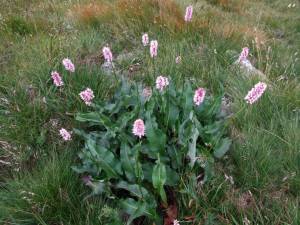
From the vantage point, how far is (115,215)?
2.33 m

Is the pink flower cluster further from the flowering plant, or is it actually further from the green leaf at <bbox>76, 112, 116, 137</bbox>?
the green leaf at <bbox>76, 112, 116, 137</bbox>

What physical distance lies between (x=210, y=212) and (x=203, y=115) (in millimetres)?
828

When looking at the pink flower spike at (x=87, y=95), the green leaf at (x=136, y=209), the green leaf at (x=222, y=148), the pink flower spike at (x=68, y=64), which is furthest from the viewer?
the pink flower spike at (x=68, y=64)

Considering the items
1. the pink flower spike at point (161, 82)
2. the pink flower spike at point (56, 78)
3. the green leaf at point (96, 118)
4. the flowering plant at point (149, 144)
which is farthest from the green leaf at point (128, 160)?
the pink flower spike at point (56, 78)

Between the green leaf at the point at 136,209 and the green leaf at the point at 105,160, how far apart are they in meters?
0.20

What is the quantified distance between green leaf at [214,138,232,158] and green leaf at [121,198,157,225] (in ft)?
2.20

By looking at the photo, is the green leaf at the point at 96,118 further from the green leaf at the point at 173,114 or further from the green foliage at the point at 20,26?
the green foliage at the point at 20,26

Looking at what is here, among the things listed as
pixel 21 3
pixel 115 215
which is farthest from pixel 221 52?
pixel 21 3

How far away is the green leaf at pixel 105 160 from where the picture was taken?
256 cm

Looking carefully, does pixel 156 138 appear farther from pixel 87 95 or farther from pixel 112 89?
pixel 112 89

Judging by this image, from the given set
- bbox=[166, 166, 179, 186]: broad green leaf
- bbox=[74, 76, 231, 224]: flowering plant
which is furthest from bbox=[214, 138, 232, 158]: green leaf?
bbox=[166, 166, 179, 186]: broad green leaf

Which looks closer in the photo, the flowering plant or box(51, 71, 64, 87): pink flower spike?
the flowering plant

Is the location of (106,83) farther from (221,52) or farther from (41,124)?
(221,52)

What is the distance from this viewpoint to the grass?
2.47m
